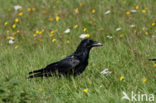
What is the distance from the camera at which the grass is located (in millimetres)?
3788

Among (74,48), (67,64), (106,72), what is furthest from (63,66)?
(74,48)

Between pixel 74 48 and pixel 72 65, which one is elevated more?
pixel 72 65

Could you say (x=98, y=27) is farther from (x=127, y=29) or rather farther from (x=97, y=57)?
(x=97, y=57)

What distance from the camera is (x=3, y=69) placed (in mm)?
5066

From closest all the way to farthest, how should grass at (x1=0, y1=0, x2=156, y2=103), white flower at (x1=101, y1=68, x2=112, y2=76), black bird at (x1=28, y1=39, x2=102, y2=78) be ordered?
grass at (x1=0, y1=0, x2=156, y2=103) → white flower at (x1=101, y1=68, x2=112, y2=76) → black bird at (x1=28, y1=39, x2=102, y2=78)

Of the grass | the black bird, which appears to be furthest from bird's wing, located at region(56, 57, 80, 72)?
the grass

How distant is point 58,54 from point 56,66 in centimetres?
89

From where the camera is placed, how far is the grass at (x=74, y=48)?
3.79 metres

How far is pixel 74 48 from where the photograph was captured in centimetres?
600

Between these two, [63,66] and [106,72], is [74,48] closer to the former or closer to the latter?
[63,66]

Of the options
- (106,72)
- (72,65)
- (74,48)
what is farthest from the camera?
(74,48)

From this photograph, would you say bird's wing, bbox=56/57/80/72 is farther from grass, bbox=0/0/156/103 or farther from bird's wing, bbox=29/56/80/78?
grass, bbox=0/0/156/103

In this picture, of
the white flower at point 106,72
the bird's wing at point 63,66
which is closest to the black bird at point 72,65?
the bird's wing at point 63,66

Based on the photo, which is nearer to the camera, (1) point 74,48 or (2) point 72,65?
(2) point 72,65
